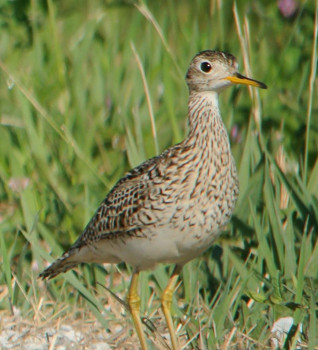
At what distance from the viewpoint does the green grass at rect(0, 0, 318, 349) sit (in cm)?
466

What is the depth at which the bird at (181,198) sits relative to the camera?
441cm

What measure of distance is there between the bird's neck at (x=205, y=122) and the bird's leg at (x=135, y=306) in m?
0.77

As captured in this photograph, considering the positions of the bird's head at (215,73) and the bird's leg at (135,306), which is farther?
the bird's head at (215,73)

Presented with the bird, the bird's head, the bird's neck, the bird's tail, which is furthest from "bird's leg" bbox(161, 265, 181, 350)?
the bird's head

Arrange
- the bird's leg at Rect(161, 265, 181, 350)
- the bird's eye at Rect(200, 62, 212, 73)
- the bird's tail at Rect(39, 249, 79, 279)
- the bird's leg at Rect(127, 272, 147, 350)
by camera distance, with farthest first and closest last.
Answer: the bird's tail at Rect(39, 249, 79, 279) < the bird's eye at Rect(200, 62, 212, 73) < the bird's leg at Rect(161, 265, 181, 350) < the bird's leg at Rect(127, 272, 147, 350)

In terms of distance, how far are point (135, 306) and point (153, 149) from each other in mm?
1638

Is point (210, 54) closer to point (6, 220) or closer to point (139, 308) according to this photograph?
point (139, 308)

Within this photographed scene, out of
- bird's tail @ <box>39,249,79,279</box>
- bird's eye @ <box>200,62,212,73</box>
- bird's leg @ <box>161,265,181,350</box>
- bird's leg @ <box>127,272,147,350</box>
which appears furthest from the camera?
bird's tail @ <box>39,249,79,279</box>

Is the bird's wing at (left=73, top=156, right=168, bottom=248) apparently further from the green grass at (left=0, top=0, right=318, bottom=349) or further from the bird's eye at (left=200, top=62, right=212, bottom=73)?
the bird's eye at (left=200, top=62, right=212, bottom=73)

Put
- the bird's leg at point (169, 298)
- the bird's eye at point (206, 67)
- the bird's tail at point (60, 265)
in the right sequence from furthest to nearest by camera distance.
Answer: the bird's tail at point (60, 265) < the bird's eye at point (206, 67) < the bird's leg at point (169, 298)

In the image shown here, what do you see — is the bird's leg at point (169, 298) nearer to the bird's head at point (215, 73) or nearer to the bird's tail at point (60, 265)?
the bird's tail at point (60, 265)

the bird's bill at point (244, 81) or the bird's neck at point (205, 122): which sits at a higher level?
the bird's bill at point (244, 81)

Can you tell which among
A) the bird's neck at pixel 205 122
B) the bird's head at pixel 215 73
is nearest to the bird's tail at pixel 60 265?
the bird's neck at pixel 205 122

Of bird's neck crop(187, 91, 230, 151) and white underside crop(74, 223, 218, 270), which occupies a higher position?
bird's neck crop(187, 91, 230, 151)
